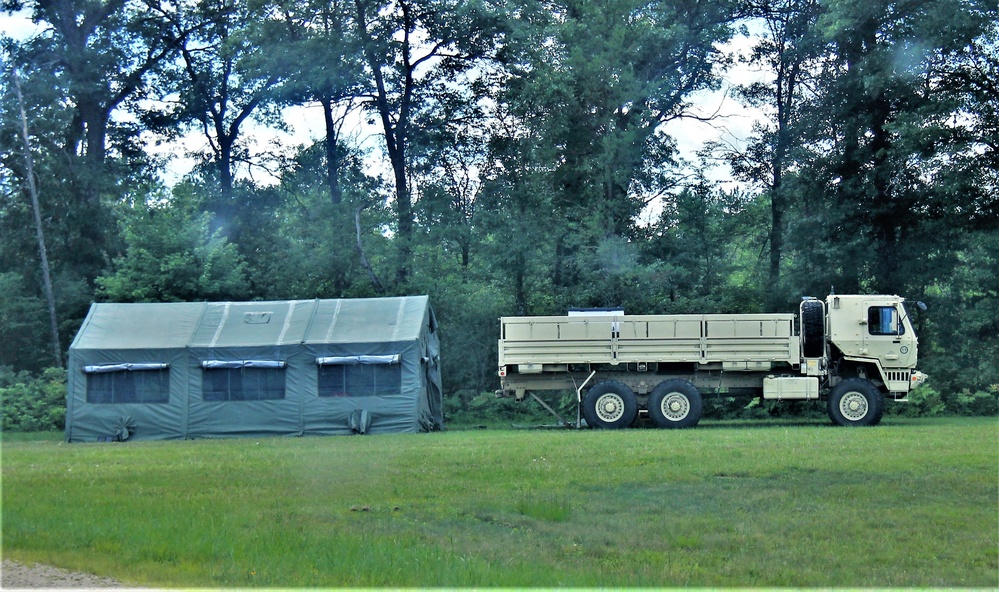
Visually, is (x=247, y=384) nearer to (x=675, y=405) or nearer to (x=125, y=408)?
(x=125, y=408)

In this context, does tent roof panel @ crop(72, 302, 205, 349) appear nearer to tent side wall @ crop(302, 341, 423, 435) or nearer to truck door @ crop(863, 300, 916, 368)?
tent side wall @ crop(302, 341, 423, 435)

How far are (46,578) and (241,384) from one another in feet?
53.9

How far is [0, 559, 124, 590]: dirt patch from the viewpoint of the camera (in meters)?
8.93

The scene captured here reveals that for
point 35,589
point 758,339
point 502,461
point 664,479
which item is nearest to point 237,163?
point 758,339

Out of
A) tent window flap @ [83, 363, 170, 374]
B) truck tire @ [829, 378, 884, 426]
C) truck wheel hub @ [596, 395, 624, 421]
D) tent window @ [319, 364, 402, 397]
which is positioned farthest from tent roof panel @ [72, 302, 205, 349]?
truck tire @ [829, 378, 884, 426]

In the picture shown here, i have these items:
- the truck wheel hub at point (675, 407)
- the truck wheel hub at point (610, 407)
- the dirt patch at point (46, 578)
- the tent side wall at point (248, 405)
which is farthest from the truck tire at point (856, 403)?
the dirt patch at point (46, 578)

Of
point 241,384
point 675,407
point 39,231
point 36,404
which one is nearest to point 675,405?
point 675,407

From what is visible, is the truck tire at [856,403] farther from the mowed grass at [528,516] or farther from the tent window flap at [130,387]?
the tent window flap at [130,387]

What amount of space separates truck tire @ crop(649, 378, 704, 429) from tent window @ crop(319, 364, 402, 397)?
5959 mm

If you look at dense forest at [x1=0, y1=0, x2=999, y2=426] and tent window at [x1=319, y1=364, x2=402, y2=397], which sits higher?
dense forest at [x1=0, y1=0, x2=999, y2=426]

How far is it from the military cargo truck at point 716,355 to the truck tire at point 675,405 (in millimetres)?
23

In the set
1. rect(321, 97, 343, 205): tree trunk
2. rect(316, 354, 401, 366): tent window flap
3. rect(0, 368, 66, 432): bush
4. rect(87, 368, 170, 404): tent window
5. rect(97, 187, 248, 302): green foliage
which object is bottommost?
rect(0, 368, 66, 432): bush

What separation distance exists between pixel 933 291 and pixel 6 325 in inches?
1114

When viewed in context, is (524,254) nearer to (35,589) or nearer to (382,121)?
(382,121)
